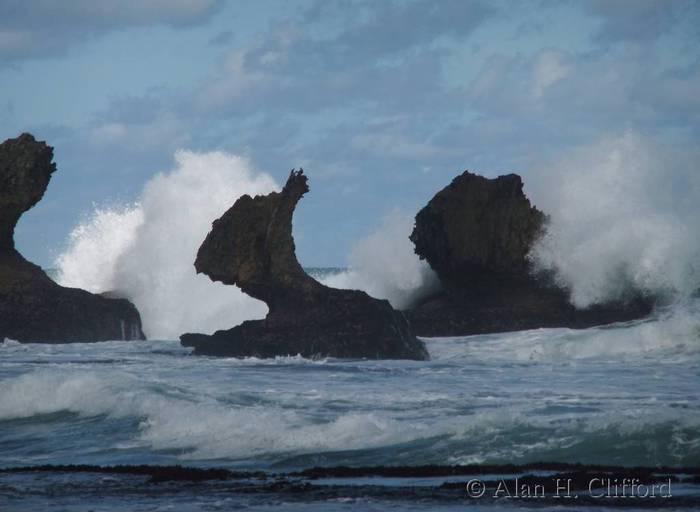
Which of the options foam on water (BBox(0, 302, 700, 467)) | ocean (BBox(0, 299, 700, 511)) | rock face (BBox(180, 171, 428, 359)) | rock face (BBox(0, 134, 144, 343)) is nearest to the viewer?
ocean (BBox(0, 299, 700, 511))

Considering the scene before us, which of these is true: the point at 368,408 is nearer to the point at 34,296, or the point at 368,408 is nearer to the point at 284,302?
the point at 284,302

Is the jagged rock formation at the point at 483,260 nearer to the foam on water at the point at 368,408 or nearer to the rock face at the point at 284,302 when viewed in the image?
the foam on water at the point at 368,408

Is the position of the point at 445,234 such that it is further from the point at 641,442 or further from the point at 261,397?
the point at 641,442

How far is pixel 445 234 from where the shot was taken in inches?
1348

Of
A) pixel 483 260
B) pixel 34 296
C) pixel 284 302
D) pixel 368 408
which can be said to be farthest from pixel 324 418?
pixel 34 296

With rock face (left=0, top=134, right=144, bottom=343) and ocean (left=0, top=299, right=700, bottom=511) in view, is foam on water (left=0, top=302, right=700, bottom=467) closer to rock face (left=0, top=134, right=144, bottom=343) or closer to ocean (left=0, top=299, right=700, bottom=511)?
ocean (left=0, top=299, right=700, bottom=511)

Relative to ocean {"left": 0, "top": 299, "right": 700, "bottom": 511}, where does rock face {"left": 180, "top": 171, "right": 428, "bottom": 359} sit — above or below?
above

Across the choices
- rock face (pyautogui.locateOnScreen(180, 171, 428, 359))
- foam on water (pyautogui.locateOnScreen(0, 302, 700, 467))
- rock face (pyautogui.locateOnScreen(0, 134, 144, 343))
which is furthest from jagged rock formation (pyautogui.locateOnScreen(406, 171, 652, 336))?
rock face (pyautogui.locateOnScreen(0, 134, 144, 343))

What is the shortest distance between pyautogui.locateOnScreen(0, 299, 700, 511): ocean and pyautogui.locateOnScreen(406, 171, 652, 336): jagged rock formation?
16.9ft

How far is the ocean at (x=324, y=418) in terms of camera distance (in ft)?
46.1

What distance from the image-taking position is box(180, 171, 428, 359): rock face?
28000 millimetres

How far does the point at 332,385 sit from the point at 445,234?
492 inches

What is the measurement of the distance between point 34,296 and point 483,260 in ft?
36.2

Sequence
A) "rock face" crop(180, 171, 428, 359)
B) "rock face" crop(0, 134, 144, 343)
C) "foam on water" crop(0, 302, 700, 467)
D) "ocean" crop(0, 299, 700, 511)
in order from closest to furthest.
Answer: "ocean" crop(0, 299, 700, 511) → "foam on water" crop(0, 302, 700, 467) → "rock face" crop(180, 171, 428, 359) → "rock face" crop(0, 134, 144, 343)
